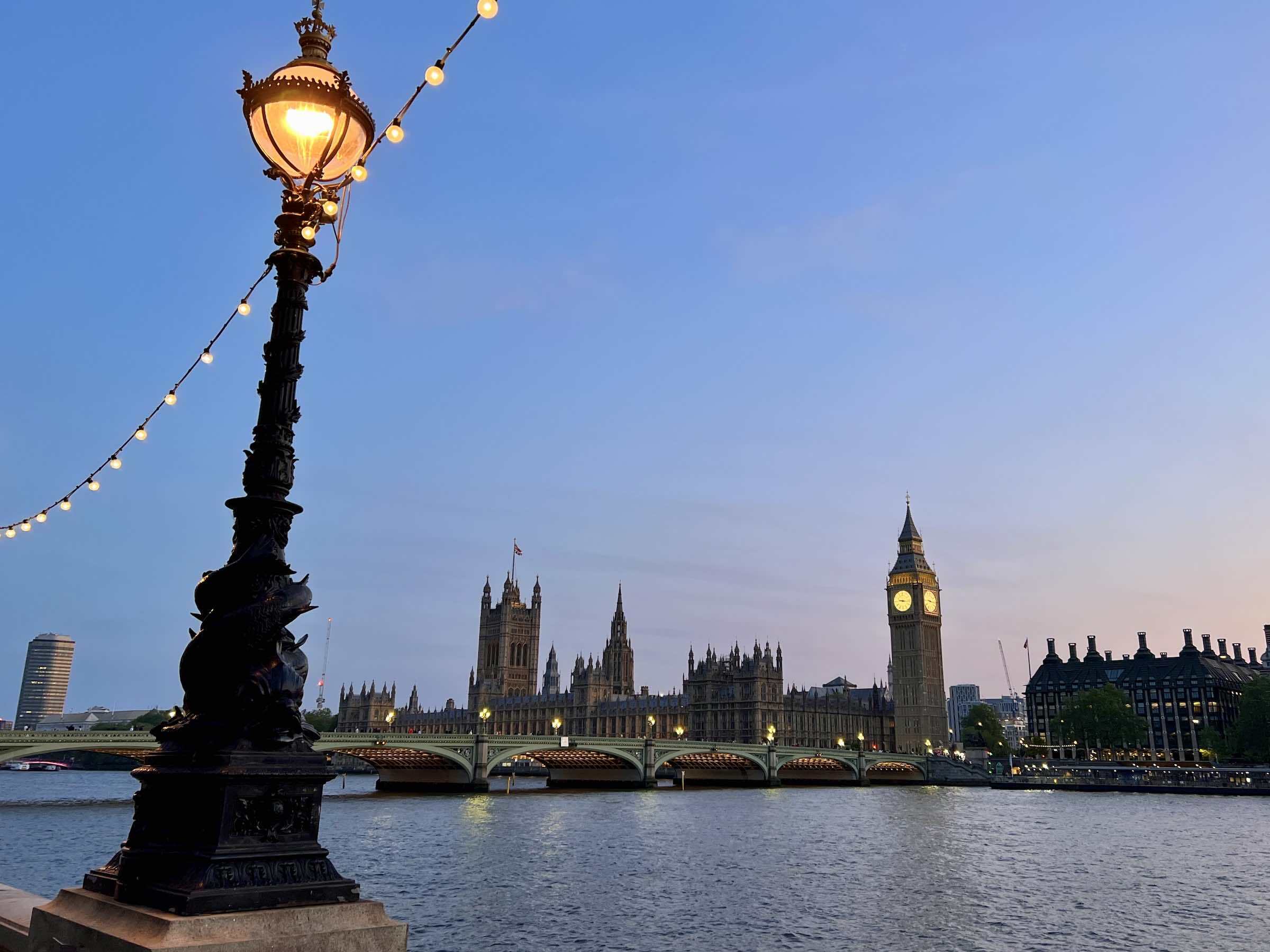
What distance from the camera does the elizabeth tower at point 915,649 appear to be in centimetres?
16738

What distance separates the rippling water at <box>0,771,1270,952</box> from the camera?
27281 mm

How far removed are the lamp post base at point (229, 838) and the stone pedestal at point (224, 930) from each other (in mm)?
114

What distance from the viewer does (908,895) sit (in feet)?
112

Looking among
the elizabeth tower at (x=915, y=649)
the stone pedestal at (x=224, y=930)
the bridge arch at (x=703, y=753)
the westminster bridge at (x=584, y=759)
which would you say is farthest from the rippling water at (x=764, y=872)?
the elizabeth tower at (x=915, y=649)

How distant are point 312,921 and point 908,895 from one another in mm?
32681

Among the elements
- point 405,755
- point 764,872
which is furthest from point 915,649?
point 764,872

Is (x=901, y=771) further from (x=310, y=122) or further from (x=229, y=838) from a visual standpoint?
(x=310, y=122)

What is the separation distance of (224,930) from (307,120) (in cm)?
631

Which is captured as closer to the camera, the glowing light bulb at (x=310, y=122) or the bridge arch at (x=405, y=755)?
the glowing light bulb at (x=310, y=122)

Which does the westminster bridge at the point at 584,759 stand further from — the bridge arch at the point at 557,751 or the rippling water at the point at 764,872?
the rippling water at the point at 764,872

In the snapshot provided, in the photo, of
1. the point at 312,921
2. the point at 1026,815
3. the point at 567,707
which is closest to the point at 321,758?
the point at 312,921

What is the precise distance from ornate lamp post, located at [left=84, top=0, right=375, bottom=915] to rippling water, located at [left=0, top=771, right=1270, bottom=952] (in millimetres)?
19187

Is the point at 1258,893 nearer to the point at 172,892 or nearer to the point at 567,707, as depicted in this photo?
the point at 172,892

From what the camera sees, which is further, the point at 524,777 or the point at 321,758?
the point at 524,777
